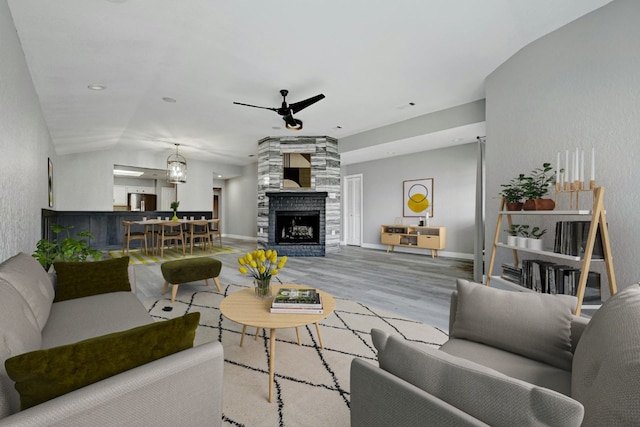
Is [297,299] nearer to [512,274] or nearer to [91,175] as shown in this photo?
[512,274]

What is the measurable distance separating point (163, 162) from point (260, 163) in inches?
135

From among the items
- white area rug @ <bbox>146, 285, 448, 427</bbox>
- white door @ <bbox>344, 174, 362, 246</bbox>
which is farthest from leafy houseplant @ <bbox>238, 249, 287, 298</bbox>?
white door @ <bbox>344, 174, 362, 246</bbox>

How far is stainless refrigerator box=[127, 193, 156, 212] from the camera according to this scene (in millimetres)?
10580

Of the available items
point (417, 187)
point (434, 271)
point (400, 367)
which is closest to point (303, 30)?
point (400, 367)

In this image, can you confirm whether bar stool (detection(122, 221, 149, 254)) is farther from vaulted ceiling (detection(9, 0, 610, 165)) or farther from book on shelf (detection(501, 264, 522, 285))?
book on shelf (detection(501, 264, 522, 285))

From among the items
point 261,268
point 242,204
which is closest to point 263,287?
point 261,268

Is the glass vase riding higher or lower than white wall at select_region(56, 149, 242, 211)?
lower

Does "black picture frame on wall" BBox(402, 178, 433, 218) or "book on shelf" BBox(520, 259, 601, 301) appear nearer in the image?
"book on shelf" BBox(520, 259, 601, 301)

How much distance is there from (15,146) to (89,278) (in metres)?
1.33

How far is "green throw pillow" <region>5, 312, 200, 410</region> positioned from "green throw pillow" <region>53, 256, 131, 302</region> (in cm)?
174

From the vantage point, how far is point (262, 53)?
10.2ft

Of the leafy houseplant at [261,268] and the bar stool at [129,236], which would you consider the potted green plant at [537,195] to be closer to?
the leafy houseplant at [261,268]

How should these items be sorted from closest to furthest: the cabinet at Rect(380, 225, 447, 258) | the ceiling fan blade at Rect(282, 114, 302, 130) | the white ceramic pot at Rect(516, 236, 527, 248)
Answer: the white ceramic pot at Rect(516, 236, 527, 248)
the ceiling fan blade at Rect(282, 114, 302, 130)
the cabinet at Rect(380, 225, 447, 258)

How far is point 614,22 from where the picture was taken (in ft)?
7.73
